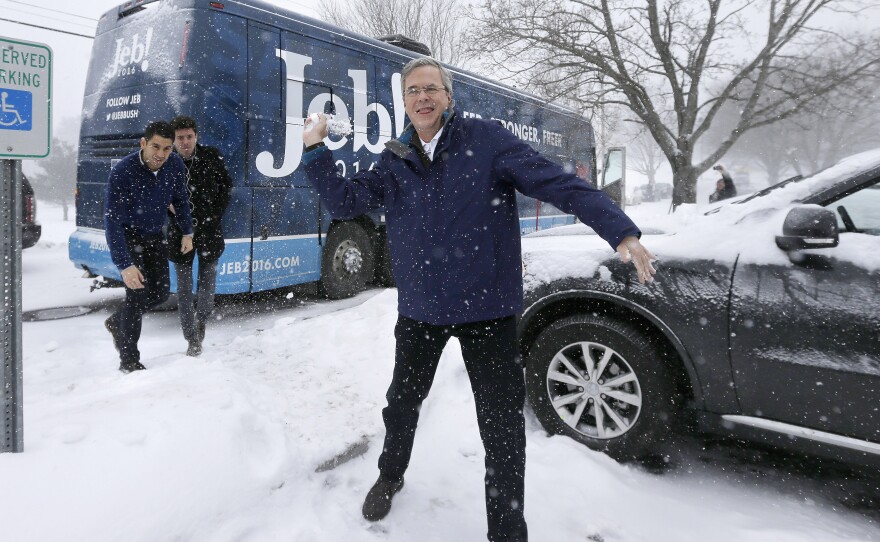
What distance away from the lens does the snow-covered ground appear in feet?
6.45

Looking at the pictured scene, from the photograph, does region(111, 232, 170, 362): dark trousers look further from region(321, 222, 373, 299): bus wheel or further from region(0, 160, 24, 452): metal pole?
region(321, 222, 373, 299): bus wheel

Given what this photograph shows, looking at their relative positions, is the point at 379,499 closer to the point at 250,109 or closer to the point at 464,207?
the point at 464,207

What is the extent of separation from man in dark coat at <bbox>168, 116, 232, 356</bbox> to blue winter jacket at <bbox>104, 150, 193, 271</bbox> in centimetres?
31

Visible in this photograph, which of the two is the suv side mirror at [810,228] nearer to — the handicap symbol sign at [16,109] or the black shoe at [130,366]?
the handicap symbol sign at [16,109]

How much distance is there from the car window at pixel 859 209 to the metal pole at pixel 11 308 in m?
3.53

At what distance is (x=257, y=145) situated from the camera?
17.6 ft

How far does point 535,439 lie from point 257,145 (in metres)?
4.12

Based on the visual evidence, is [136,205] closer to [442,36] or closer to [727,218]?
[727,218]

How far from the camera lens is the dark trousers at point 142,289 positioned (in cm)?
358

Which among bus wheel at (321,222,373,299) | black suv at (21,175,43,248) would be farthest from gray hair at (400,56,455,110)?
black suv at (21,175,43,248)

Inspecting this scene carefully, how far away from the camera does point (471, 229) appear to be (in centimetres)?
187

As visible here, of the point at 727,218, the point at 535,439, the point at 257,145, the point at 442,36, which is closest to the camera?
the point at 727,218

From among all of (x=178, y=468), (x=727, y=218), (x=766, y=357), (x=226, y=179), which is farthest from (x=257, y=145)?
(x=766, y=357)

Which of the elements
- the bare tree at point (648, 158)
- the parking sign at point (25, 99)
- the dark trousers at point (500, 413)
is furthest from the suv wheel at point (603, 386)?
the bare tree at point (648, 158)
